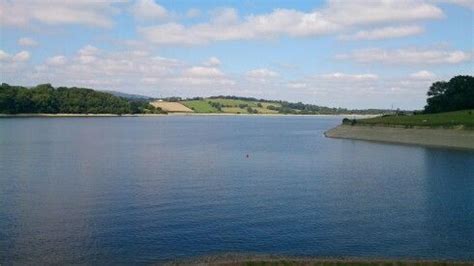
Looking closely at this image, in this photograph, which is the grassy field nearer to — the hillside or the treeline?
the hillside

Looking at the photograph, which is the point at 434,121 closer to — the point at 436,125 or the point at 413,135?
the point at 436,125

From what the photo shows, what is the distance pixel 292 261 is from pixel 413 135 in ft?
289

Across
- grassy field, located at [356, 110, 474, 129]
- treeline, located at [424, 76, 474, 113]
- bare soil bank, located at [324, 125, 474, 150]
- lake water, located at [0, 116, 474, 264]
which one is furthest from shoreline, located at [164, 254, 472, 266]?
treeline, located at [424, 76, 474, 113]

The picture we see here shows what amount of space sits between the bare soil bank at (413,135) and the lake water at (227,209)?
25204 mm

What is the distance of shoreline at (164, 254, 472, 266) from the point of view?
70.9 ft

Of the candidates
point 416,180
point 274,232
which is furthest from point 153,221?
point 416,180

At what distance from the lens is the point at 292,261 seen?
22.0 metres

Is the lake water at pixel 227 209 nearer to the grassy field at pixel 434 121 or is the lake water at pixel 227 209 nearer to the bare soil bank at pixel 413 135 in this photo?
the bare soil bank at pixel 413 135

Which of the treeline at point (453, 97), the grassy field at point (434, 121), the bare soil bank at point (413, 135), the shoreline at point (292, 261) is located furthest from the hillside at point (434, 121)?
the shoreline at point (292, 261)

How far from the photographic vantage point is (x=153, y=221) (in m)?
32.4

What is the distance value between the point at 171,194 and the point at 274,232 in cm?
1385

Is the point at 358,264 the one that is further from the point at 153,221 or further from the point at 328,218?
the point at 153,221

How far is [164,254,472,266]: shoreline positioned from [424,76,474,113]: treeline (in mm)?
117920

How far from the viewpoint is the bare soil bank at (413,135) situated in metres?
93.3
